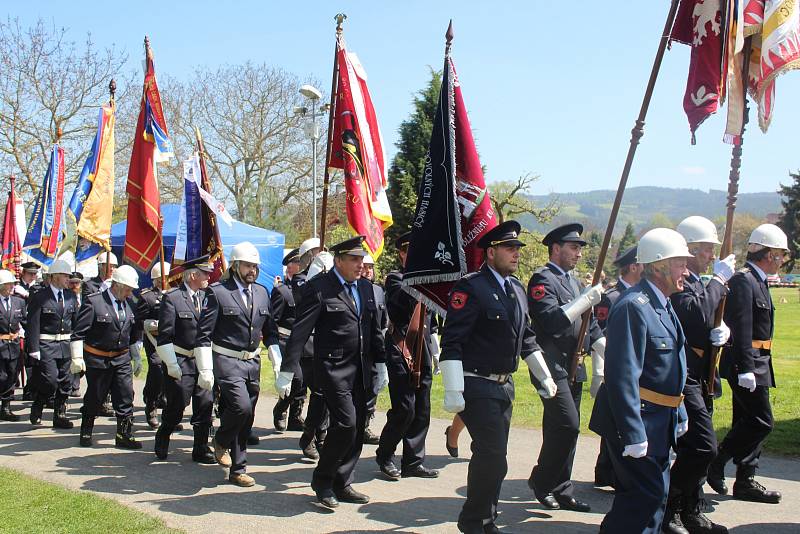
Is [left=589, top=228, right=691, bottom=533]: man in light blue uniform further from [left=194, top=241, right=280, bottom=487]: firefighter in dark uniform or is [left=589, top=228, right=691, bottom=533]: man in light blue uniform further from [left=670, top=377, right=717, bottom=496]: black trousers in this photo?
[left=194, top=241, right=280, bottom=487]: firefighter in dark uniform

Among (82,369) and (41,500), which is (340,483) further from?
(82,369)

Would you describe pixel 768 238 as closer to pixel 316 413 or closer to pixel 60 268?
Answer: pixel 316 413

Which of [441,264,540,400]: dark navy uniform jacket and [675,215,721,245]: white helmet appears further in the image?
[675,215,721,245]: white helmet

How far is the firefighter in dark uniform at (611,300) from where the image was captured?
23.4 ft

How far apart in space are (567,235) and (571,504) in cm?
230

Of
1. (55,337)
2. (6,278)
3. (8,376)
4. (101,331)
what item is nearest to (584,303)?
(101,331)

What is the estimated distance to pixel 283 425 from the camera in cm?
1041

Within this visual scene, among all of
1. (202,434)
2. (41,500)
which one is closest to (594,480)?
(202,434)

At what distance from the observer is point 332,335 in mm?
6926

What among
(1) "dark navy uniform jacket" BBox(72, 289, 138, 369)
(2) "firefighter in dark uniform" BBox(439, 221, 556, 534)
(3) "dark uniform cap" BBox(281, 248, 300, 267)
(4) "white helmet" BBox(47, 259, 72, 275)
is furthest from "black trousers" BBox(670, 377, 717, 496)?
(4) "white helmet" BBox(47, 259, 72, 275)

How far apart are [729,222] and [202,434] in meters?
5.69

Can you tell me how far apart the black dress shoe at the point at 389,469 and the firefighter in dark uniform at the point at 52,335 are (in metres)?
5.33

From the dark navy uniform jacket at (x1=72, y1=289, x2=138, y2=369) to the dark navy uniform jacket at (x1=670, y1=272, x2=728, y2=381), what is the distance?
6488 mm

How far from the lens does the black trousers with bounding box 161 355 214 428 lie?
343 inches
